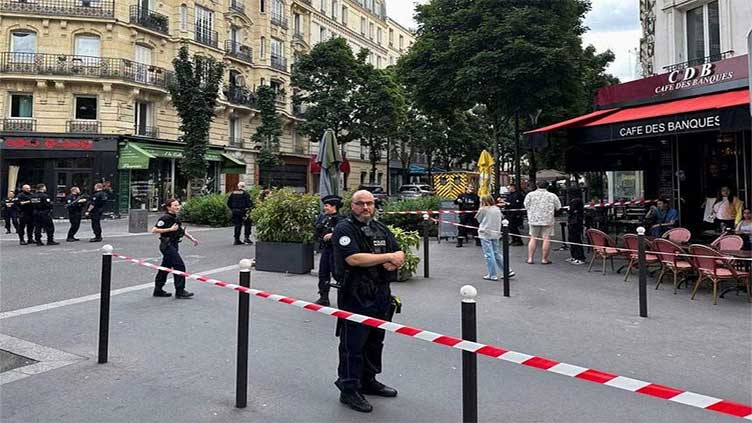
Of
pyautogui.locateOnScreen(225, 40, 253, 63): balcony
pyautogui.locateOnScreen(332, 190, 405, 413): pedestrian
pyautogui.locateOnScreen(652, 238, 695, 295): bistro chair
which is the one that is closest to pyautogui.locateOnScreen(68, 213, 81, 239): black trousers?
pyautogui.locateOnScreen(332, 190, 405, 413): pedestrian

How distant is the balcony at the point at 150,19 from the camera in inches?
1173

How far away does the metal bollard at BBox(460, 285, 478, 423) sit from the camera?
9.44 feet

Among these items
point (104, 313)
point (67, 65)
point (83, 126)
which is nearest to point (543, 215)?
point (104, 313)

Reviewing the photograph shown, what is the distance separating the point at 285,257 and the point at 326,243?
9.25 feet

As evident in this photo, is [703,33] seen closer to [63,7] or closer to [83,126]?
[83,126]

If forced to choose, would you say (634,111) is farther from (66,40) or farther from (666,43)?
(66,40)

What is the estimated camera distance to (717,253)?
7.71m

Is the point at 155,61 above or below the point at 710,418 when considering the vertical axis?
above

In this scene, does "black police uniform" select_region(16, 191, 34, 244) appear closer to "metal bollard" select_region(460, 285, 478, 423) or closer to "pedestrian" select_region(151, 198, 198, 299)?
"pedestrian" select_region(151, 198, 198, 299)

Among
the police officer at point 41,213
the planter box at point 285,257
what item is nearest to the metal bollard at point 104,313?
the planter box at point 285,257

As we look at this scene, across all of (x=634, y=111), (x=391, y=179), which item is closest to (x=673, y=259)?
(x=634, y=111)

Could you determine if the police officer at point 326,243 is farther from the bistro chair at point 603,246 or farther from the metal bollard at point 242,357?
the bistro chair at point 603,246

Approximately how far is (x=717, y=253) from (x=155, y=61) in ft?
103

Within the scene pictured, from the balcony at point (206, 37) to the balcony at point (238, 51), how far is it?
50.6 inches
